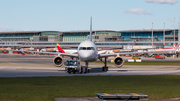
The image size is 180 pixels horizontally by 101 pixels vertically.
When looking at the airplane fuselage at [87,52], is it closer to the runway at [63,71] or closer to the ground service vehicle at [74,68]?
the ground service vehicle at [74,68]

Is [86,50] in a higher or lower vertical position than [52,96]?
higher

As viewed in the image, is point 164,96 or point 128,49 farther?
point 128,49

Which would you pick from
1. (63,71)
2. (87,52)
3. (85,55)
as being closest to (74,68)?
(85,55)

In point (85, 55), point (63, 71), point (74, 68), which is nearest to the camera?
point (85, 55)

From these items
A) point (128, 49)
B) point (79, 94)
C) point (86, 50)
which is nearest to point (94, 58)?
point (86, 50)

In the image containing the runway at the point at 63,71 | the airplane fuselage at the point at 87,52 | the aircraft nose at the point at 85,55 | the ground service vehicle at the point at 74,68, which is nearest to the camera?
the runway at the point at 63,71

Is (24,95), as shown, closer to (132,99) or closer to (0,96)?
(0,96)

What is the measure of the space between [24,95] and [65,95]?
297 centimetres

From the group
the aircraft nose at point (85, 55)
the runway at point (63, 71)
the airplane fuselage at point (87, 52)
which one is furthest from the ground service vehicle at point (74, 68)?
the aircraft nose at point (85, 55)

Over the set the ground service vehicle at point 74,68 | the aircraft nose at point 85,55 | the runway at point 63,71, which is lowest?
the runway at point 63,71

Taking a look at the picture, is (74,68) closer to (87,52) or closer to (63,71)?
(87,52)

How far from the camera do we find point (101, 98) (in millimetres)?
18875

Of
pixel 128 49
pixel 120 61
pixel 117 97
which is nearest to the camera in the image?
pixel 117 97

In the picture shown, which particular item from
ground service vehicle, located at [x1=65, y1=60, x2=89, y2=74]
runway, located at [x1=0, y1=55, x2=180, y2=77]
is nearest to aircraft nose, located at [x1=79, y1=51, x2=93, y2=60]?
ground service vehicle, located at [x1=65, y1=60, x2=89, y2=74]
